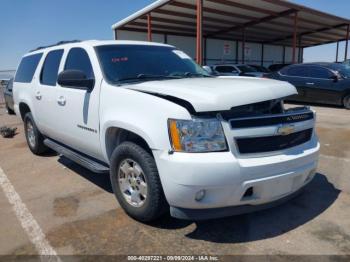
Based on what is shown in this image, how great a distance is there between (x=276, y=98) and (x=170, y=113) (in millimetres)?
1060

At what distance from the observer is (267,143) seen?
2730 mm

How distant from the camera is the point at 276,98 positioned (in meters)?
2.96

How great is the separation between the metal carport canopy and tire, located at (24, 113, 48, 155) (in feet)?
32.3

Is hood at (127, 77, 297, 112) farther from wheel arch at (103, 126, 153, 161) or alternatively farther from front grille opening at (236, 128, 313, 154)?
wheel arch at (103, 126, 153, 161)

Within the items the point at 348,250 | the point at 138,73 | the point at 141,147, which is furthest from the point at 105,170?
the point at 348,250

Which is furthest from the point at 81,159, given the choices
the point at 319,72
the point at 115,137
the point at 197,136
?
the point at 319,72

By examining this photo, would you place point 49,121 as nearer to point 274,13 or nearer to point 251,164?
point 251,164

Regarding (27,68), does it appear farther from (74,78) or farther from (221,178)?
(221,178)

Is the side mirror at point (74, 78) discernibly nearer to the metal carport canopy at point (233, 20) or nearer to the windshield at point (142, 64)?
the windshield at point (142, 64)

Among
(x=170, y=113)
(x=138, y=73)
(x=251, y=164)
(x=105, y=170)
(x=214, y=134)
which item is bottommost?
(x=105, y=170)

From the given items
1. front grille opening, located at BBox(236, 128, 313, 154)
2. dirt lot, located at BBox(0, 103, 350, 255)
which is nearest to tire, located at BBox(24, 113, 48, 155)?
dirt lot, located at BBox(0, 103, 350, 255)

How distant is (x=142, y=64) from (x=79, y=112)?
0.96 m

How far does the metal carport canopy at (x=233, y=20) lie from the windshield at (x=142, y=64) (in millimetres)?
10352

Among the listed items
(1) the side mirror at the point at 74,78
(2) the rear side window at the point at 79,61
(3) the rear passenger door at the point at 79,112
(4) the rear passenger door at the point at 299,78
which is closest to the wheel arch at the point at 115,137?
(3) the rear passenger door at the point at 79,112
